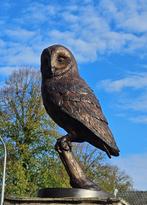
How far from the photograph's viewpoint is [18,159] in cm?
2795

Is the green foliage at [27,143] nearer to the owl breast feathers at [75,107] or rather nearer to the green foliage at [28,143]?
the green foliage at [28,143]

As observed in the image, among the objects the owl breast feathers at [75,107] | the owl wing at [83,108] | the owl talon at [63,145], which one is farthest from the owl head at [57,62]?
the owl talon at [63,145]

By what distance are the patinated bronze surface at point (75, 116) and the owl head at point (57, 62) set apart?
2cm

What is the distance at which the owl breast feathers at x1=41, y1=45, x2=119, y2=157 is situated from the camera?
8.20m

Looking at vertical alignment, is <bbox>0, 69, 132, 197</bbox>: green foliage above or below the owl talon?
above

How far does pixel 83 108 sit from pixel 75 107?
12cm

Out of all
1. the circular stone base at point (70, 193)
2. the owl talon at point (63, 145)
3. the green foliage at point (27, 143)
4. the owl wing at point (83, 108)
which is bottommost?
the circular stone base at point (70, 193)

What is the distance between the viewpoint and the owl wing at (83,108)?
819 cm

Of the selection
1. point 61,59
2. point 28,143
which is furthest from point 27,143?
point 61,59

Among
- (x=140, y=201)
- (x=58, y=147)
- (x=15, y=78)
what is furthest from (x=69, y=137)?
(x=140, y=201)

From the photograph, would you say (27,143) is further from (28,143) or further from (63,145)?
(63,145)

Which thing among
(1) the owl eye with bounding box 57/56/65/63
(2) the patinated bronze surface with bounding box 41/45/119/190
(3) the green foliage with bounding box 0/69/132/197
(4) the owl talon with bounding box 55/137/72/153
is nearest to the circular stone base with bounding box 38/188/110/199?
(2) the patinated bronze surface with bounding box 41/45/119/190

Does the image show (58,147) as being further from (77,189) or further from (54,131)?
(54,131)

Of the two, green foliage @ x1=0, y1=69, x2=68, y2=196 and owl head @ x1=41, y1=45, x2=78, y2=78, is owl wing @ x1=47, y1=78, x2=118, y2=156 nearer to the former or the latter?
owl head @ x1=41, y1=45, x2=78, y2=78
